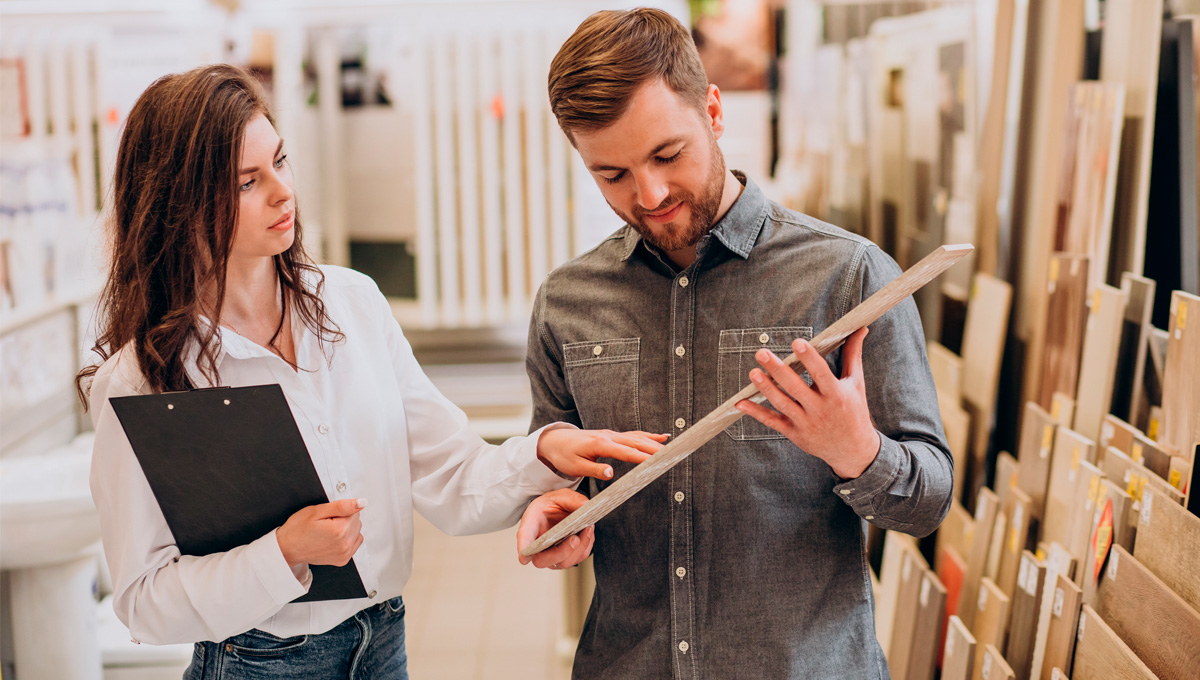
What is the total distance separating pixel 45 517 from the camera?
2559 millimetres

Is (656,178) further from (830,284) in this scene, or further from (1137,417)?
(1137,417)

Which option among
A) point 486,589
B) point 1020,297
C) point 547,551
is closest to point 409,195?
point 486,589

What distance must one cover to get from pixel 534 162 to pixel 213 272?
3.57 metres

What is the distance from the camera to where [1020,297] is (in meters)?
2.91

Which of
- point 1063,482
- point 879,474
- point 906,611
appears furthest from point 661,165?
point 906,611

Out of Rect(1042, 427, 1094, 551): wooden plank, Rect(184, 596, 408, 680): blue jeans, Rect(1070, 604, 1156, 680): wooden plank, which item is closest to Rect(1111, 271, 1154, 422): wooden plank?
Rect(1042, 427, 1094, 551): wooden plank

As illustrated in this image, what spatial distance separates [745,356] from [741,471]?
6.7 inches

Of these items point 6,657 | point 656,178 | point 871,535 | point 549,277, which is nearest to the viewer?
point 656,178

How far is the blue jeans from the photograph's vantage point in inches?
56.6

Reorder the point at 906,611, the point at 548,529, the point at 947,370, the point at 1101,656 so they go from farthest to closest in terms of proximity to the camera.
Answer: the point at 947,370 → the point at 906,611 → the point at 1101,656 → the point at 548,529

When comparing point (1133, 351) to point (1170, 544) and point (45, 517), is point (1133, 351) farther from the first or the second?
point (45, 517)

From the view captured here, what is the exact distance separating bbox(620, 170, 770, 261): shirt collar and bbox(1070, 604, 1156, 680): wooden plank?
94 centimetres

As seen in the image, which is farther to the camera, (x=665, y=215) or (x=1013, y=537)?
(x=1013, y=537)

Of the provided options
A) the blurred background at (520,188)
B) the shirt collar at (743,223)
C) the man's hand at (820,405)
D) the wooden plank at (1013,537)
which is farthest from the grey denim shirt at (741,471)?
the wooden plank at (1013,537)
